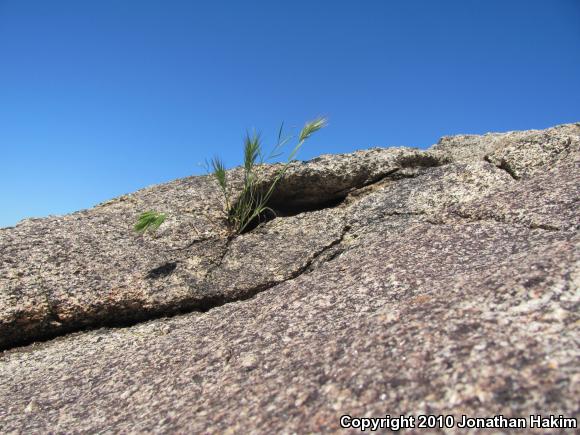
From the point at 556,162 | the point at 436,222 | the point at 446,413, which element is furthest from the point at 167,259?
the point at 556,162

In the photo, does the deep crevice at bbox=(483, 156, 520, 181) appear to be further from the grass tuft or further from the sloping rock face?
the grass tuft

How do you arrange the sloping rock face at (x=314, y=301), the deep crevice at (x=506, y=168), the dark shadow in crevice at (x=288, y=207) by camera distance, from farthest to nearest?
the dark shadow in crevice at (x=288, y=207) → the deep crevice at (x=506, y=168) → the sloping rock face at (x=314, y=301)

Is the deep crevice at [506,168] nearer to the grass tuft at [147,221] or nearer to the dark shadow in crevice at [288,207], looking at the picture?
the dark shadow in crevice at [288,207]

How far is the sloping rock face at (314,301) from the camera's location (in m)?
2.24

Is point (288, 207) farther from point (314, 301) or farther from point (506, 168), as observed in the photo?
point (314, 301)

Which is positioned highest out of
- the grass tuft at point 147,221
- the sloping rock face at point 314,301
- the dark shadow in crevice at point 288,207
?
the dark shadow in crevice at point 288,207

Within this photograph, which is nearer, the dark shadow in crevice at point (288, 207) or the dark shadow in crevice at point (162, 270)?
the dark shadow in crevice at point (162, 270)

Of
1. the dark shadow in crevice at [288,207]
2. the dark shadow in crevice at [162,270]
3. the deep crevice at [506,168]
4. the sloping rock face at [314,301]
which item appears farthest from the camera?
the dark shadow in crevice at [288,207]

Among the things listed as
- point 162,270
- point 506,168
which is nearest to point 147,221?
point 162,270

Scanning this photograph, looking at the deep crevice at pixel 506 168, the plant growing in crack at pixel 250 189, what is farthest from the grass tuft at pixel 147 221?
the deep crevice at pixel 506 168

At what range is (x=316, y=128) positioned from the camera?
6773 mm

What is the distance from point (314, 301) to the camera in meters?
3.68

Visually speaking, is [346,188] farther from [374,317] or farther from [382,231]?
[374,317]

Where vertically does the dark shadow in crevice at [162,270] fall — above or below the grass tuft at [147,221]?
below
